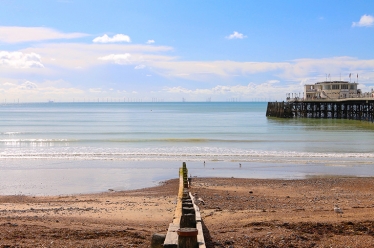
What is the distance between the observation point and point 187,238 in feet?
22.1

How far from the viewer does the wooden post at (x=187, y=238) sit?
6703mm

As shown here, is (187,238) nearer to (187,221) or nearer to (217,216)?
(187,221)

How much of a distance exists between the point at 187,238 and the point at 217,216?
15.3 feet

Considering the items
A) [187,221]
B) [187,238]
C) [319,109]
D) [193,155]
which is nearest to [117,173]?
[193,155]

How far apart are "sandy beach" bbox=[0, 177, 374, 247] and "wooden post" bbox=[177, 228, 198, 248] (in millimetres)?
1739

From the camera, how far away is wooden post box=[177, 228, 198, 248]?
670 centimetres

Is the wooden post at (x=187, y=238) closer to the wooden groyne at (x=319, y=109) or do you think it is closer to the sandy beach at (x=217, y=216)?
the sandy beach at (x=217, y=216)

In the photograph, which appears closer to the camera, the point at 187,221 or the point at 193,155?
the point at 187,221

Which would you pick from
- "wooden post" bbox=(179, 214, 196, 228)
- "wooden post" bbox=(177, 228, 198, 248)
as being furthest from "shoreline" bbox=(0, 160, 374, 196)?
"wooden post" bbox=(177, 228, 198, 248)

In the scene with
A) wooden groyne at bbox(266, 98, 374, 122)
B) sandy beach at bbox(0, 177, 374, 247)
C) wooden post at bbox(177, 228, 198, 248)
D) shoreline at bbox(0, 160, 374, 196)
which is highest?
wooden groyne at bbox(266, 98, 374, 122)

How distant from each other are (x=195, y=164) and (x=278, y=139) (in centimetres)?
1975

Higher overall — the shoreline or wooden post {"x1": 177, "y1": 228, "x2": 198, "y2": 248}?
wooden post {"x1": 177, "y1": 228, "x2": 198, "y2": 248}

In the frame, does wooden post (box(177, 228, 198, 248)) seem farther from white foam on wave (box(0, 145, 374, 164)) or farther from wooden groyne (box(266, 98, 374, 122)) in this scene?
wooden groyne (box(266, 98, 374, 122))

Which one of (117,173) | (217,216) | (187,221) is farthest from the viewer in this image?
(117,173)
